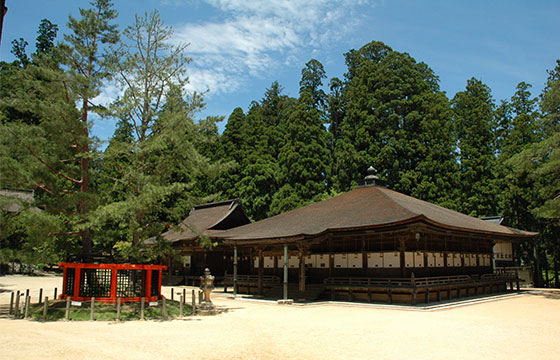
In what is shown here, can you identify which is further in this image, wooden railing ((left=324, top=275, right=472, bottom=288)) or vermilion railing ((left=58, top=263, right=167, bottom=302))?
wooden railing ((left=324, top=275, right=472, bottom=288))

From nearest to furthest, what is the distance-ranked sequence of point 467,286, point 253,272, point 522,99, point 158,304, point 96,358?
point 96,358
point 158,304
point 467,286
point 253,272
point 522,99

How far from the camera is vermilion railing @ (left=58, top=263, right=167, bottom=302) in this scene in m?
14.5

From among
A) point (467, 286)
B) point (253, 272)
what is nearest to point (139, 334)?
point (253, 272)

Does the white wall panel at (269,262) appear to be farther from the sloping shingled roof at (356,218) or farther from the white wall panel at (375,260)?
the white wall panel at (375,260)

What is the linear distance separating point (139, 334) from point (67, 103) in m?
9.30

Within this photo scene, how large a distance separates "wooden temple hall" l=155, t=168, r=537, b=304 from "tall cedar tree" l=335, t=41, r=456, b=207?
33.8ft

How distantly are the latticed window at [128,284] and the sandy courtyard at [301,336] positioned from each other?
6.71 feet

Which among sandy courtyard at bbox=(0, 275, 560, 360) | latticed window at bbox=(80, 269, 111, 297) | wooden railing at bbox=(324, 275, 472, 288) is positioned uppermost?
latticed window at bbox=(80, 269, 111, 297)

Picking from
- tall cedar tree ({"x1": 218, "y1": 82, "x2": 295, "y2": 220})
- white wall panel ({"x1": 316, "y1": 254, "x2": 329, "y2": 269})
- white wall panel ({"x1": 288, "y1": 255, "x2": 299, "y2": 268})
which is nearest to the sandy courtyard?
white wall panel ({"x1": 316, "y1": 254, "x2": 329, "y2": 269})

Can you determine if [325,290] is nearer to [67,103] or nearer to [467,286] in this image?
[467,286]

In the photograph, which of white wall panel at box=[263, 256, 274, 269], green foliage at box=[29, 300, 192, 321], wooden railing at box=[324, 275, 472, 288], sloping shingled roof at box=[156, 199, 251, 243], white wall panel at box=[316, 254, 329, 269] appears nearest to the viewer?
green foliage at box=[29, 300, 192, 321]

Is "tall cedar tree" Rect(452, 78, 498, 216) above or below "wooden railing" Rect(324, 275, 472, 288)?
above

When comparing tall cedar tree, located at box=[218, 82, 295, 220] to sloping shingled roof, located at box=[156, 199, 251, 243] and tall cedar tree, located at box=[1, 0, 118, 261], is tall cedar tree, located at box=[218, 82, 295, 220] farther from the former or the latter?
tall cedar tree, located at box=[1, 0, 118, 261]

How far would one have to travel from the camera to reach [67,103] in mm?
15453
